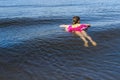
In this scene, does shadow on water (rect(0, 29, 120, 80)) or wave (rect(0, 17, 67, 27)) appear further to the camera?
wave (rect(0, 17, 67, 27))

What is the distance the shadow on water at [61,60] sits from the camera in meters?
8.71

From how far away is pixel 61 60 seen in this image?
10164 millimetres

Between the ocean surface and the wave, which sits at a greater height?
the wave

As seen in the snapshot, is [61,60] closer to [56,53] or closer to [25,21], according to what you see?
[56,53]

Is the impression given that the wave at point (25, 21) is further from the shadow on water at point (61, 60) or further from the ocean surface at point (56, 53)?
the shadow on water at point (61, 60)

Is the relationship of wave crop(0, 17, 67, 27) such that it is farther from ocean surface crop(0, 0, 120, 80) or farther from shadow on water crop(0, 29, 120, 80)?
shadow on water crop(0, 29, 120, 80)

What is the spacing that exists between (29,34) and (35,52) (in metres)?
3.44

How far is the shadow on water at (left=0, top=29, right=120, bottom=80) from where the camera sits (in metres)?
8.71

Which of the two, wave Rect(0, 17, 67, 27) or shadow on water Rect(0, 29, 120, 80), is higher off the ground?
wave Rect(0, 17, 67, 27)

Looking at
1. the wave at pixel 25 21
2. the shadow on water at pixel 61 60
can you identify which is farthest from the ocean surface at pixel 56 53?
the wave at pixel 25 21

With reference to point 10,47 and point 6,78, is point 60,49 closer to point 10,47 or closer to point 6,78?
point 10,47

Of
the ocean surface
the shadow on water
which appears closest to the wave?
the ocean surface

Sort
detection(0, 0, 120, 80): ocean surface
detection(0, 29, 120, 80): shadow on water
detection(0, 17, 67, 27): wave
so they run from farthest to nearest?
1. detection(0, 17, 67, 27): wave
2. detection(0, 0, 120, 80): ocean surface
3. detection(0, 29, 120, 80): shadow on water

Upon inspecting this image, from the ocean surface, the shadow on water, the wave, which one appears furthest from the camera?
the wave
